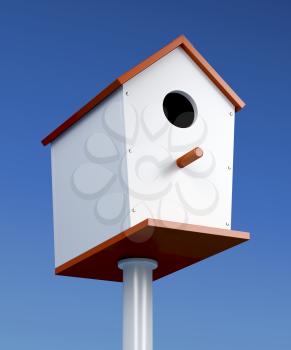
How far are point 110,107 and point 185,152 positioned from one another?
55 cm

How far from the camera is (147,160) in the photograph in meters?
4.52

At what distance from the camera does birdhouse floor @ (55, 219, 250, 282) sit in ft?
14.3

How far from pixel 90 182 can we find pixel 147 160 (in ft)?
1.70

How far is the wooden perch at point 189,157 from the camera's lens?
446 cm

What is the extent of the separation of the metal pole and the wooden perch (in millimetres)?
759

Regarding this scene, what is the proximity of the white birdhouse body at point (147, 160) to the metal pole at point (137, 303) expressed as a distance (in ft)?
1.25

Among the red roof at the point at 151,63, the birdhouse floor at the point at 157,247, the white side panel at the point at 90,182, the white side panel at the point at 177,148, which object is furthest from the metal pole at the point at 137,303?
the red roof at the point at 151,63

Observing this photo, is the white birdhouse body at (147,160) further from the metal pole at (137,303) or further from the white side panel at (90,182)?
the metal pole at (137,303)

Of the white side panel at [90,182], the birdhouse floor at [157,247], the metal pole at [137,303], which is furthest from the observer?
the metal pole at [137,303]

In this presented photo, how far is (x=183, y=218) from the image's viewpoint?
4.58 meters

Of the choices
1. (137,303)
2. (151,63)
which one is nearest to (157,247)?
(137,303)

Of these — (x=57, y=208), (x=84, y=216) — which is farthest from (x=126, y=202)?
(x=57, y=208)

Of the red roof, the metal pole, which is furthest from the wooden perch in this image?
the metal pole

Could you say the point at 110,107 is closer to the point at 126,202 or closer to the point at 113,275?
the point at 126,202
